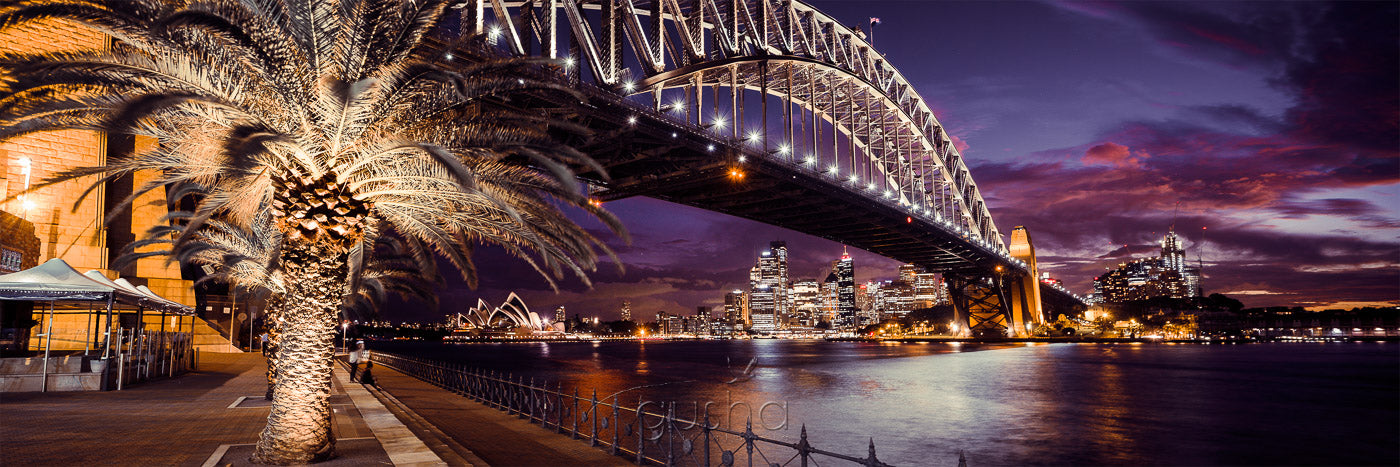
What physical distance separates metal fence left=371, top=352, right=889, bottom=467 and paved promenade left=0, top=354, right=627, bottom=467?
1.70ft

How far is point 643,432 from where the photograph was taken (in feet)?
45.5

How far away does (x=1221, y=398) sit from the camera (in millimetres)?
43500

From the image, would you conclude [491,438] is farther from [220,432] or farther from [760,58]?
[760,58]

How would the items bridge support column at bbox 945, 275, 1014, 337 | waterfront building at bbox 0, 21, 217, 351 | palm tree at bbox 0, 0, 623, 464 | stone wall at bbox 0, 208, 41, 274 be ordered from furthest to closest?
bridge support column at bbox 945, 275, 1014, 337
waterfront building at bbox 0, 21, 217, 351
stone wall at bbox 0, 208, 41, 274
palm tree at bbox 0, 0, 623, 464

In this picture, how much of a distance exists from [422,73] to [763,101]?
1670 inches

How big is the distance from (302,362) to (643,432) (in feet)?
21.0

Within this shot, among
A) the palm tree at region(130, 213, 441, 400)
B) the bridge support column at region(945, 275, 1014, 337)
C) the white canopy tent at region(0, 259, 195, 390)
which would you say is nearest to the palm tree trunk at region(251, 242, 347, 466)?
the palm tree at region(130, 213, 441, 400)

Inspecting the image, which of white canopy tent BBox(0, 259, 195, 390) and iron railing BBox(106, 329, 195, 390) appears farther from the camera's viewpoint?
iron railing BBox(106, 329, 195, 390)

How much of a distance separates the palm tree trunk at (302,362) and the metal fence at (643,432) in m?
4.30

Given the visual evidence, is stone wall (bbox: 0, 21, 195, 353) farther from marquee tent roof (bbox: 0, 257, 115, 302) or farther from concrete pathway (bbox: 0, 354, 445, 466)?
concrete pathway (bbox: 0, 354, 445, 466)

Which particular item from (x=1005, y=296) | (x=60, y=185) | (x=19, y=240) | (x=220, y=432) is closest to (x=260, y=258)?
(x=220, y=432)

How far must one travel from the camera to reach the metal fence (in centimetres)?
1165

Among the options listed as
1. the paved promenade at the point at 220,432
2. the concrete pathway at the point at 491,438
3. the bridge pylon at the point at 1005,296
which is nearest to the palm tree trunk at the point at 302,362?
the paved promenade at the point at 220,432

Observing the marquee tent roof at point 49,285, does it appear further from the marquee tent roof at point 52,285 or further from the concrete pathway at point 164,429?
the concrete pathway at point 164,429
